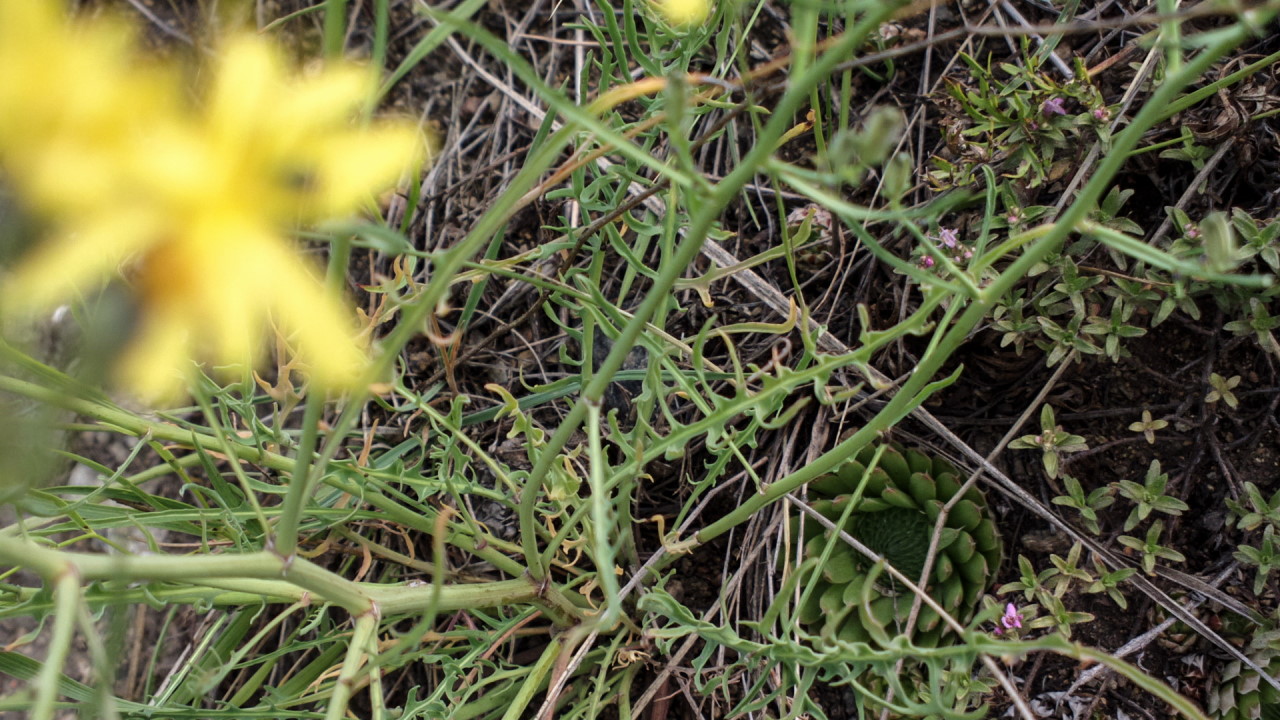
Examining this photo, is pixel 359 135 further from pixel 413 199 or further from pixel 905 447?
pixel 905 447

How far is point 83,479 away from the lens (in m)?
1.47

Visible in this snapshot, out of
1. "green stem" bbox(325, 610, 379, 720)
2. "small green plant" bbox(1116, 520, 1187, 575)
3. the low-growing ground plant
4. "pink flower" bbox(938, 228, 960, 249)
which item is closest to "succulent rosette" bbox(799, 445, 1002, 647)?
the low-growing ground plant

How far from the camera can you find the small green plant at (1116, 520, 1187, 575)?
878mm

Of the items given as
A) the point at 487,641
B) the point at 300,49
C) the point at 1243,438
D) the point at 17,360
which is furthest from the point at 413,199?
the point at 300,49

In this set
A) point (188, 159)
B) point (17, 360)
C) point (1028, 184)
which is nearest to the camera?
point (188, 159)

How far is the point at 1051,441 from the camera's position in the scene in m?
0.91

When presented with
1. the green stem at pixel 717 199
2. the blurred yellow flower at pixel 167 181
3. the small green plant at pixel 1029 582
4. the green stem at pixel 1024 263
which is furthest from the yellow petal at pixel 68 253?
the small green plant at pixel 1029 582

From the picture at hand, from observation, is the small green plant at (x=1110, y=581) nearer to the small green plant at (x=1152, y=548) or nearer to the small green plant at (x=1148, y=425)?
the small green plant at (x=1152, y=548)

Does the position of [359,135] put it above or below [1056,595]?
above

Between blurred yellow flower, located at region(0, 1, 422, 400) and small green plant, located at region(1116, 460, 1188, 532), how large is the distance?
861mm

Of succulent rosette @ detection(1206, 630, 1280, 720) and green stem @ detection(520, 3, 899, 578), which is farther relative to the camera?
succulent rosette @ detection(1206, 630, 1280, 720)

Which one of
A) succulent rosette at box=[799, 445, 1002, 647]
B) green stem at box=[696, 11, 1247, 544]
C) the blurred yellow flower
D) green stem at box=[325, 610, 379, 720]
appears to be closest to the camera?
the blurred yellow flower

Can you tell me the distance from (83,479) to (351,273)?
61 cm

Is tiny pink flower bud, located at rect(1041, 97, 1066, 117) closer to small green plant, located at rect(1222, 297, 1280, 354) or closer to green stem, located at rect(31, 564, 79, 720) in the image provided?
small green plant, located at rect(1222, 297, 1280, 354)
